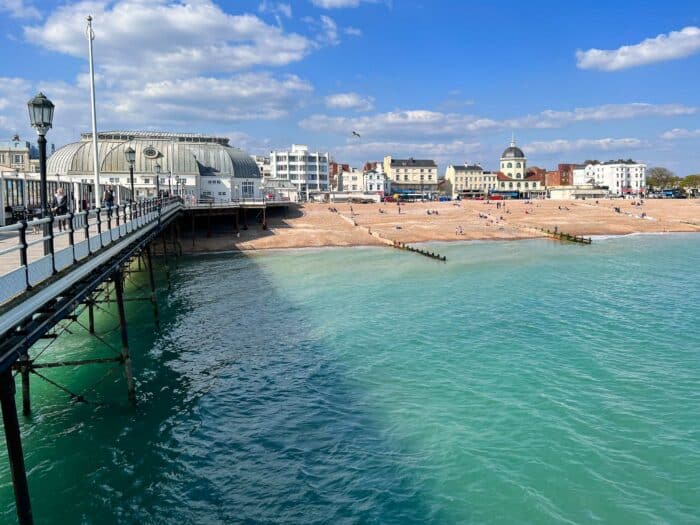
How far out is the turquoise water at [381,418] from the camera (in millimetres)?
12094

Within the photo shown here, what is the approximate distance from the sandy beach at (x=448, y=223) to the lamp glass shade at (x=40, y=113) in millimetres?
46389

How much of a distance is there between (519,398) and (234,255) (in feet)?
137

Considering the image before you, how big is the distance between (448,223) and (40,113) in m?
69.0

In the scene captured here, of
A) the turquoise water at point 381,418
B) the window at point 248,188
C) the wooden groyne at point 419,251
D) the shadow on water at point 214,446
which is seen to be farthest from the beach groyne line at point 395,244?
the shadow on water at point 214,446

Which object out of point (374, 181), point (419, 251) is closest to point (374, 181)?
point (374, 181)

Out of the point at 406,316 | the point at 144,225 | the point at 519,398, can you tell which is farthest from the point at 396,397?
the point at 144,225

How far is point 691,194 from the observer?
159 m

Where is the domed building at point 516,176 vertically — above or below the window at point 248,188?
above

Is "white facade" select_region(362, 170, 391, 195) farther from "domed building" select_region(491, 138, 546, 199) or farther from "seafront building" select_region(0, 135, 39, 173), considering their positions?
"seafront building" select_region(0, 135, 39, 173)

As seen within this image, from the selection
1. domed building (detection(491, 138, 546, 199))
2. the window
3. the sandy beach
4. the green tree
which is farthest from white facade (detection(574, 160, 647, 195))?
the window

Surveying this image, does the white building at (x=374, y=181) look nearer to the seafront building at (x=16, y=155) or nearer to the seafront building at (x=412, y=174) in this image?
the seafront building at (x=412, y=174)

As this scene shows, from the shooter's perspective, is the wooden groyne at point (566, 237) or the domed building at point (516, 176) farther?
the domed building at point (516, 176)

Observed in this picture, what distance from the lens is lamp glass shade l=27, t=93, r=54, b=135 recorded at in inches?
502

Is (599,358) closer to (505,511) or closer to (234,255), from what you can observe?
(505,511)
